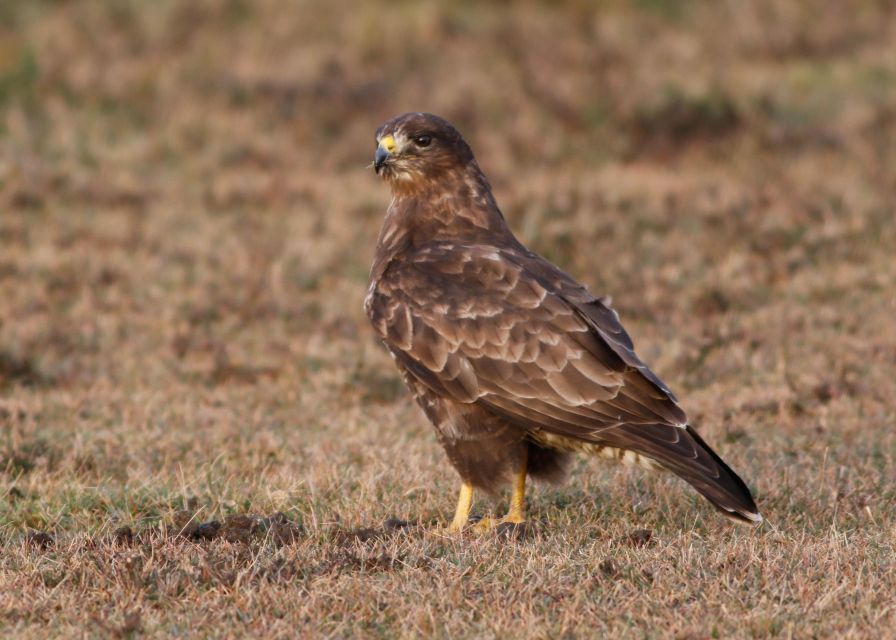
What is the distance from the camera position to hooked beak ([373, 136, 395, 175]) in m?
7.12

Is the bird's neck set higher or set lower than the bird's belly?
higher

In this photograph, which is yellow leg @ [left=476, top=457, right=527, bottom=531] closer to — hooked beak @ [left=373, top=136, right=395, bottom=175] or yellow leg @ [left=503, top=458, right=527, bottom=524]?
yellow leg @ [left=503, top=458, right=527, bottom=524]

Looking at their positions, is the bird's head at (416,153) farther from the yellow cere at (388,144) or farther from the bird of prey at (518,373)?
the bird of prey at (518,373)

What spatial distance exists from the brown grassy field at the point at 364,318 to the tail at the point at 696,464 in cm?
17

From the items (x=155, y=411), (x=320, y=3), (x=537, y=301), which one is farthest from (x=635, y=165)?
(x=537, y=301)

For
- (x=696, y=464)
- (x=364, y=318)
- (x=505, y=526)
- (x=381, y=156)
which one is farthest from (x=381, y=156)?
(x=364, y=318)

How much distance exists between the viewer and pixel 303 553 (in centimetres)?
538

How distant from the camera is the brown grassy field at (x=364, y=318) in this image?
16.5ft

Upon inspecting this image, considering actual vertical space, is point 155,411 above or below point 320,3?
below

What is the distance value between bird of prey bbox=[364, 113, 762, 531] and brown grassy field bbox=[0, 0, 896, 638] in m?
0.33

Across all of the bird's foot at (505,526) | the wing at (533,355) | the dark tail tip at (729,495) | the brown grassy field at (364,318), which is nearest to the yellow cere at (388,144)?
the wing at (533,355)

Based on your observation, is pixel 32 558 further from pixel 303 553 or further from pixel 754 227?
pixel 754 227

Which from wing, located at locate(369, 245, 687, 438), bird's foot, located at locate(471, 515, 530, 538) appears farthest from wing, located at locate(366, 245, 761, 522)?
bird's foot, located at locate(471, 515, 530, 538)

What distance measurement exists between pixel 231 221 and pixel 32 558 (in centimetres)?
790
